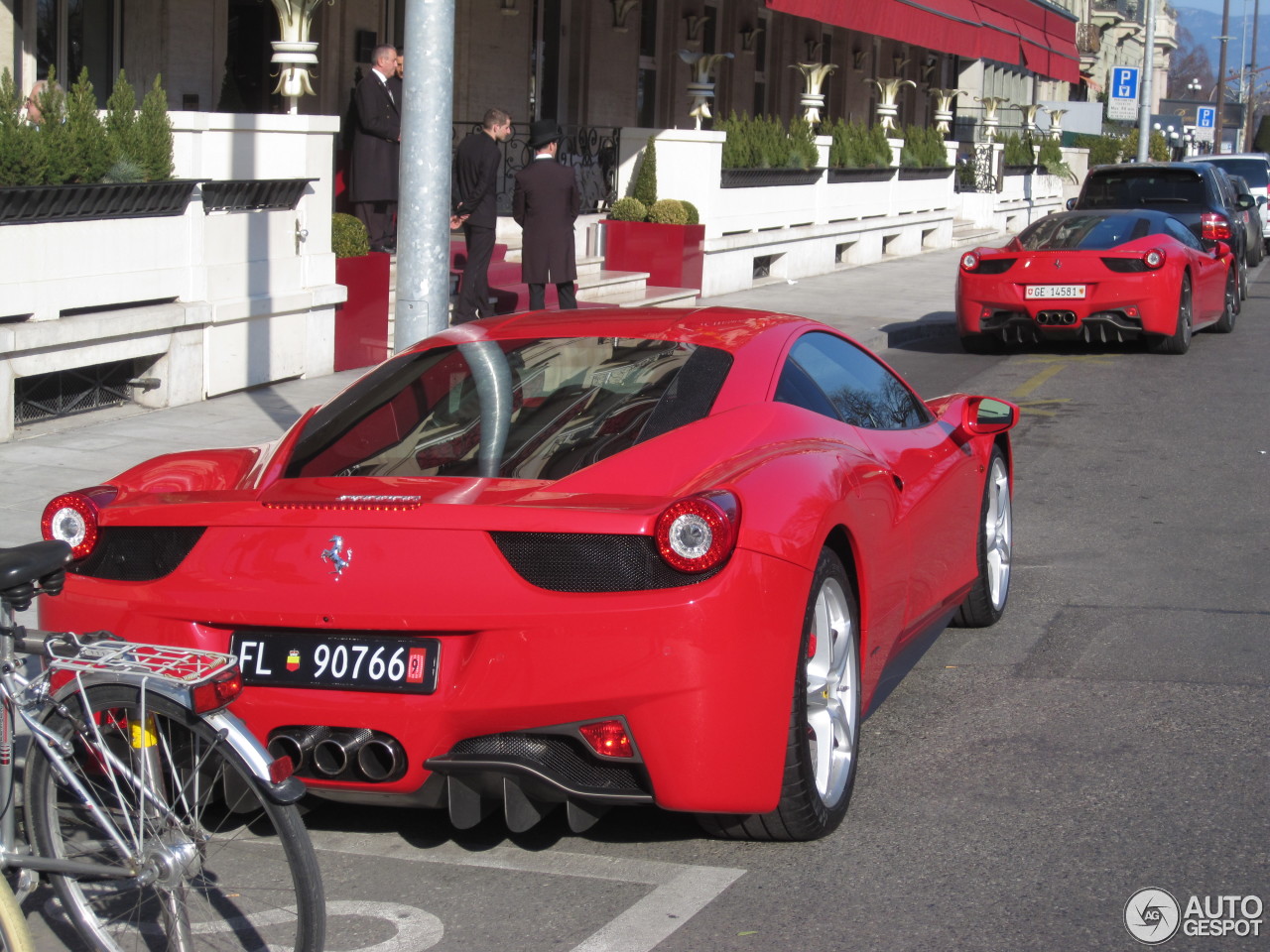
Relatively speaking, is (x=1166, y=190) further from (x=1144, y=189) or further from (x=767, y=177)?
(x=767, y=177)

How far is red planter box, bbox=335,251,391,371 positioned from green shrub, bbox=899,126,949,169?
637 inches

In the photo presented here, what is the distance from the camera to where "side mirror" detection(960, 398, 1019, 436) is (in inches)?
235

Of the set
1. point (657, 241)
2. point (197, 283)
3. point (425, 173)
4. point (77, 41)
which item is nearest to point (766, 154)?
point (657, 241)

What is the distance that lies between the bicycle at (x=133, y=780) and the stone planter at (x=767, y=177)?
16793 millimetres

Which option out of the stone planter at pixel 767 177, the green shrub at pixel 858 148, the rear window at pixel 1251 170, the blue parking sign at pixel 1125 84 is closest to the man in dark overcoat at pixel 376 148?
the stone planter at pixel 767 177

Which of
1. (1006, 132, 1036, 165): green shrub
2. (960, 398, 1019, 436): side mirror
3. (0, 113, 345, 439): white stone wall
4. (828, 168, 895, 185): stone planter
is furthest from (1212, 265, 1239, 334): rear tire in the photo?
(1006, 132, 1036, 165): green shrub

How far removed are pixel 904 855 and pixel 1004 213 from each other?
109ft

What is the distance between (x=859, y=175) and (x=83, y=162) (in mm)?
16908

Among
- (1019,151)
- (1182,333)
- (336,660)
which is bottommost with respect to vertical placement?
(336,660)

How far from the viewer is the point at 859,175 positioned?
82.7 ft

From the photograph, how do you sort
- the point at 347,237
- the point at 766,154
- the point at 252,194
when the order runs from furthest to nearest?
the point at 766,154 < the point at 347,237 < the point at 252,194

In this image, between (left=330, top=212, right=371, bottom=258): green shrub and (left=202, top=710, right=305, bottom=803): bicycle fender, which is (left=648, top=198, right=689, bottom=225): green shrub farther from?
(left=202, top=710, right=305, bottom=803): bicycle fender

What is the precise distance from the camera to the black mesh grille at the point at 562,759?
381 centimetres

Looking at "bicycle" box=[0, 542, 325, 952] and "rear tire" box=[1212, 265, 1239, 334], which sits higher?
"rear tire" box=[1212, 265, 1239, 334]
